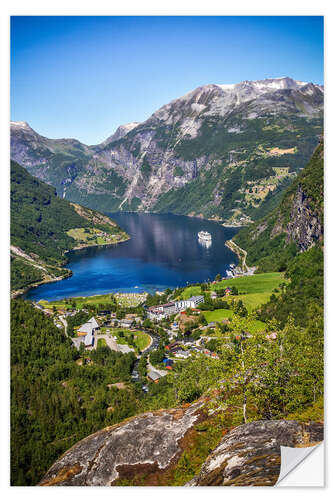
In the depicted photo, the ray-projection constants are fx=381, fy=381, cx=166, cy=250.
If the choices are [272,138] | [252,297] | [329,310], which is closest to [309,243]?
[252,297]

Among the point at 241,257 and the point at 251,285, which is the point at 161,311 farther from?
the point at 241,257

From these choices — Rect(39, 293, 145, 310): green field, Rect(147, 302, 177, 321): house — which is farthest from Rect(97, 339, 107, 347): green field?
Rect(39, 293, 145, 310): green field

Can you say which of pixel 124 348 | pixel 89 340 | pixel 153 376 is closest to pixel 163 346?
pixel 124 348

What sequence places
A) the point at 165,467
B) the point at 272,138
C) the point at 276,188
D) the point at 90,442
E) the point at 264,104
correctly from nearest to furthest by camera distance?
the point at 165,467, the point at 90,442, the point at 276,188, the point at 272,138, the point at 264,104

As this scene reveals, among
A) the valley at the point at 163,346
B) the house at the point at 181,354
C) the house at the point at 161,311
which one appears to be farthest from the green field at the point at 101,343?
the house at the point at 161,311

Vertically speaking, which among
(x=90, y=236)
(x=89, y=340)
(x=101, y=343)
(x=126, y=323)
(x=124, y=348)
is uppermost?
(x=90, y=236)

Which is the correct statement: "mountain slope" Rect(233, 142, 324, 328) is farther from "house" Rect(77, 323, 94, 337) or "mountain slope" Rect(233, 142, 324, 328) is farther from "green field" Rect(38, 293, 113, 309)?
"green field" Rect(38, 293, 113, 309)
